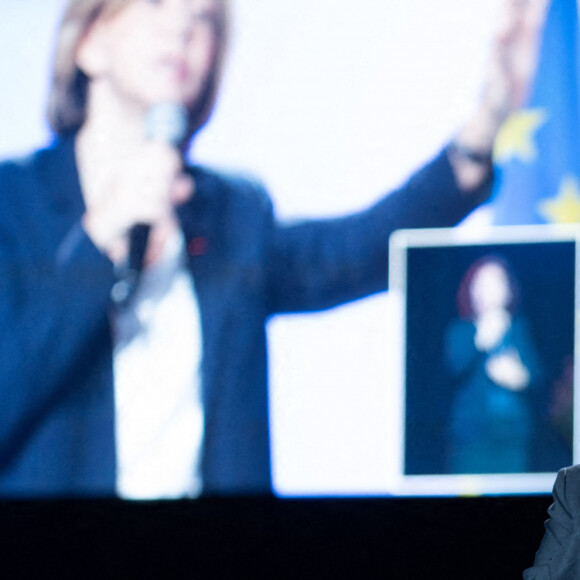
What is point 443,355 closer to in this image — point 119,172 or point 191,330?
point 191,330

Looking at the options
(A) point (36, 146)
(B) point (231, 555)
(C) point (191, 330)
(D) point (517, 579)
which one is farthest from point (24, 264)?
(D) point (517, 579)

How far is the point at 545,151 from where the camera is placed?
2566mm

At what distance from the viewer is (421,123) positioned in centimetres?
253

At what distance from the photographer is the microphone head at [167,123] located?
247 centimetres

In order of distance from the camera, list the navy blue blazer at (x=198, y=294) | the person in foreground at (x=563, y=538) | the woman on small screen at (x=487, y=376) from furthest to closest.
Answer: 1. the woman on small screen at (x=487, y=376)
2. the navy blue blazer at (x=198, y=294)
3. the person in foreground at (x=563, y=538)

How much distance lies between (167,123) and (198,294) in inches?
20.2

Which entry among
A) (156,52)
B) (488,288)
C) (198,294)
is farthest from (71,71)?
(488,288)

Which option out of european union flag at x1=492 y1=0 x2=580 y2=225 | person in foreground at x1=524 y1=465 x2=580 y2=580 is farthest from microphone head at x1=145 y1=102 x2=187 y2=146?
person in foreground at x1=524 y1=465 x2=580 y2=580

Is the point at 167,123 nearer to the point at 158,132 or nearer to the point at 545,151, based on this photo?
the point at 158,132

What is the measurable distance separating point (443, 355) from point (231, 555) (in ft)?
2.96

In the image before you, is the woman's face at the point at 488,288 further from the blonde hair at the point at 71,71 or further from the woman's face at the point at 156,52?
the blonde hair at the point at 71,71

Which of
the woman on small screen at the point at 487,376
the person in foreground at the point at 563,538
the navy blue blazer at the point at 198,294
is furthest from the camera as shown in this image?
the woman on small screen at the point at 487,376

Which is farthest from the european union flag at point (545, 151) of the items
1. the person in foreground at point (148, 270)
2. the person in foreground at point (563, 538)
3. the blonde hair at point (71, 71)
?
the person in foreground at point (563, 538)

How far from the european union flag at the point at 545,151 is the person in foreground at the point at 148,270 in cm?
11
